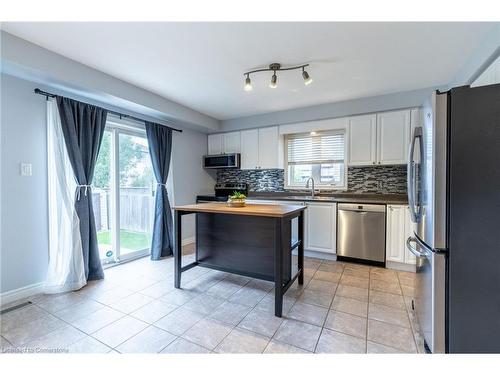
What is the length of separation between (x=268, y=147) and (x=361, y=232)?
2.08 m

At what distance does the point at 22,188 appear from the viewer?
7.37 ft

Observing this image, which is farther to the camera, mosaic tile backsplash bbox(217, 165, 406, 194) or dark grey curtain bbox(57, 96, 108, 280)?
mosaic tile backsplash bbox(217, 165, 406, 194)

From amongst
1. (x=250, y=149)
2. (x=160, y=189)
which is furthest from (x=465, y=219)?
(x=160, y=189)

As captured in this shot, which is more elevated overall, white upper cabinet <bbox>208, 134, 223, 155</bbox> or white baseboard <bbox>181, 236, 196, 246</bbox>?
white upper cabinet <bbox>208, 134, 223, 155</bbox>

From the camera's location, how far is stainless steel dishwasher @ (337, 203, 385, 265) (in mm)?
3047

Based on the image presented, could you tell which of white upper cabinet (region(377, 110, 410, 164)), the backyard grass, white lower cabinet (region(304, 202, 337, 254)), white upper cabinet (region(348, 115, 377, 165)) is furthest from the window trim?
the backyard grass

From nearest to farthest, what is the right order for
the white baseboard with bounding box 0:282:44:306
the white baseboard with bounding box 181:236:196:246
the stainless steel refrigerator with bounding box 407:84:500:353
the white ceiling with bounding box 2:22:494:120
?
the stainless steel refrigerator with bounding box 407:84:500:353 → the white ceiling with bounding box 2:22:494:120 → the white baseboard with bounding box 0:282:44:306 → the white baseboard with bounding box 181:236:196:246

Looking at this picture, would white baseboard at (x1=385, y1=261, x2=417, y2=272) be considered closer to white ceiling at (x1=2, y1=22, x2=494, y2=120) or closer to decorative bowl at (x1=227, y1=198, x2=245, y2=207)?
decorative bowl at (x1=227, y1=198, x2=245, y2=207)

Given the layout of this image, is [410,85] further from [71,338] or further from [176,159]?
[71,338]

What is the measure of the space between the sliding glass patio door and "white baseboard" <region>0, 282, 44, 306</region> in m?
0.78

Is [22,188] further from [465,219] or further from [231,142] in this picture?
[465,219]

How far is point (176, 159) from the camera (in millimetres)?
4031

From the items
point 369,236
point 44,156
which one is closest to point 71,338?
Result: point 44,156

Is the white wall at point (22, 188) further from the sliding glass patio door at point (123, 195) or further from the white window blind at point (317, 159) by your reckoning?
the white window blind at point (317, 159)
